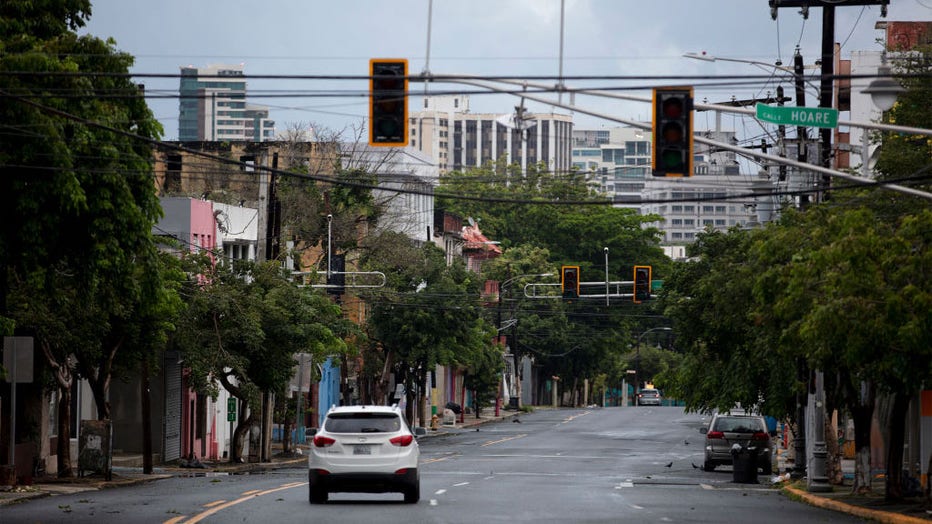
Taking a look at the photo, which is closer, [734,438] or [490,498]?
[490,498]

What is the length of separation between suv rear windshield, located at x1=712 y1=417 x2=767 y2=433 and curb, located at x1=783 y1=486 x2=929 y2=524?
36.2 ft

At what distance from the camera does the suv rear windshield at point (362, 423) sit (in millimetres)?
25438

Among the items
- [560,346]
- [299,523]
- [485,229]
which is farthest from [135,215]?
[485,229]

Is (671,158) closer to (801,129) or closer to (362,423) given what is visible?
(362,423)

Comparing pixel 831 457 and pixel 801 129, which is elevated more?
pixel 801 129

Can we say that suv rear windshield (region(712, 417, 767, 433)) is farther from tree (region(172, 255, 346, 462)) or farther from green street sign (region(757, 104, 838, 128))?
green street sign (region(757, 104, 838, 128))

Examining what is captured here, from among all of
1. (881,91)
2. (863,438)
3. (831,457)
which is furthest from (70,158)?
(831,457)

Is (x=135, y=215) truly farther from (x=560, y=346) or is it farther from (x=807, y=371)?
(x=560, y=346)

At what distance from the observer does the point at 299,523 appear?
2075cm

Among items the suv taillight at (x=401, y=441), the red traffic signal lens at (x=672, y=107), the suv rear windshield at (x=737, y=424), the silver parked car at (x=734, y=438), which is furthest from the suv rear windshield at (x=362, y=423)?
the suv rear windshield at (x=737, y=424)

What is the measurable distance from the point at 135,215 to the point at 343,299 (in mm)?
48319

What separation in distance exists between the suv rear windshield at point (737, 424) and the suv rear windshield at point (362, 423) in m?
21.3

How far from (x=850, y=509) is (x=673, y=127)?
940 centimetres

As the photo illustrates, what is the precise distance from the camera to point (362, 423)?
25.5 m
